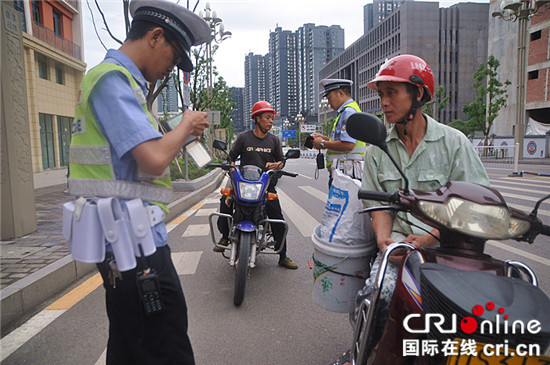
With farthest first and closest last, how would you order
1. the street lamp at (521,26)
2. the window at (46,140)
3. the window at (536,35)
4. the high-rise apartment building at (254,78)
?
1. the high-rise apartment building at (254,78)
2. the window at (536,35)
3. the window at (46,140)
4. the street lamp at (521,26)

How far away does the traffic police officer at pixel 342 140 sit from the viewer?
438 cm

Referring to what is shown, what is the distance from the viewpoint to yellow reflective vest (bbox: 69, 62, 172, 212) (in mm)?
1434

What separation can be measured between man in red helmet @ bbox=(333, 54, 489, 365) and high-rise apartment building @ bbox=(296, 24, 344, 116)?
491 feet

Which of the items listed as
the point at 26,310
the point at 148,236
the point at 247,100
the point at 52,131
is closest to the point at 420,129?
the point at 148,236

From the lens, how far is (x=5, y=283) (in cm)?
346

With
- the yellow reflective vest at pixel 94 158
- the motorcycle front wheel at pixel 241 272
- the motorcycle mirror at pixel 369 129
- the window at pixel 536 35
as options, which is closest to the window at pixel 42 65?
the motorcycle front wheel at pixel 241 272

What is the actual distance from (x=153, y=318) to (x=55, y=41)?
25.7 m

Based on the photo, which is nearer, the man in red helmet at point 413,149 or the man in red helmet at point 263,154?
the man in red helmet at point 413,149

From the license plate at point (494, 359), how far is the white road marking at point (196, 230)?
5406 mm

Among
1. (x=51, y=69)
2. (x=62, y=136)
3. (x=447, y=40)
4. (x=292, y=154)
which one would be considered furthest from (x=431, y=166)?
(x=447, y=40)

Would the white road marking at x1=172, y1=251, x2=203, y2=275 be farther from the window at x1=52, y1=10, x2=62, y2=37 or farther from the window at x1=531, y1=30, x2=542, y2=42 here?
the window at x1=531, y1=30, x2=542, y2=42

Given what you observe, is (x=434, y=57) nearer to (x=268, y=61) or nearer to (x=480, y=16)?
(x=480, y=16)

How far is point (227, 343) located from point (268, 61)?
6032 inches

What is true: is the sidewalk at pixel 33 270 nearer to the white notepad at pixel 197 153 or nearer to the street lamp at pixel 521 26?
the white notepad at pixel 197 153
